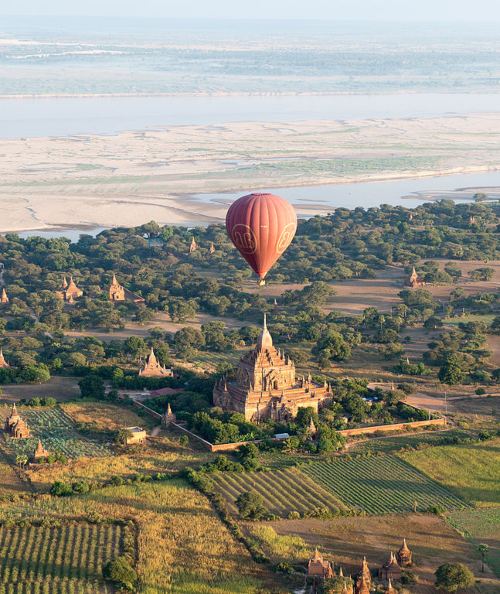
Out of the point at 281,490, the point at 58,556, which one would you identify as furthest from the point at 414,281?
the point at 58,556

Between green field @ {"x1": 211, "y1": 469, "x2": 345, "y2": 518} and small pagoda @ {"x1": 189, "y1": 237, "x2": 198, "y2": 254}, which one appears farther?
small pagoda @ {"x1": 189, "y1": 237, "x2": 198, "y2": 254}

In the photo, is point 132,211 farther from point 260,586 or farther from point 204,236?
point 260,586

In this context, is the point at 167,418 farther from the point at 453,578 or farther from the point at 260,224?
the point at 453,578

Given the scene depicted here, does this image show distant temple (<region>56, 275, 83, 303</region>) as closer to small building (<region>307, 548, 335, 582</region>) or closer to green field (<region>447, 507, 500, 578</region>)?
green field (<region>447, 507, 500, 578</region>)

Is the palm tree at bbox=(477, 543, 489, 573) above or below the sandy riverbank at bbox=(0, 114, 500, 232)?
below

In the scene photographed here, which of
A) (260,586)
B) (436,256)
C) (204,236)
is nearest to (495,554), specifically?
(260,586)

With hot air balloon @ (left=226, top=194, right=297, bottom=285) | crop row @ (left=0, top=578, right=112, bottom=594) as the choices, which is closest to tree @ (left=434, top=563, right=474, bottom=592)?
crop row @ (left=0, top=578, right=112, bottom=594)

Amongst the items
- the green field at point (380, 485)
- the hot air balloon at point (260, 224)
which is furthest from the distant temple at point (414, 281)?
→ the green field at point (380, 485)
